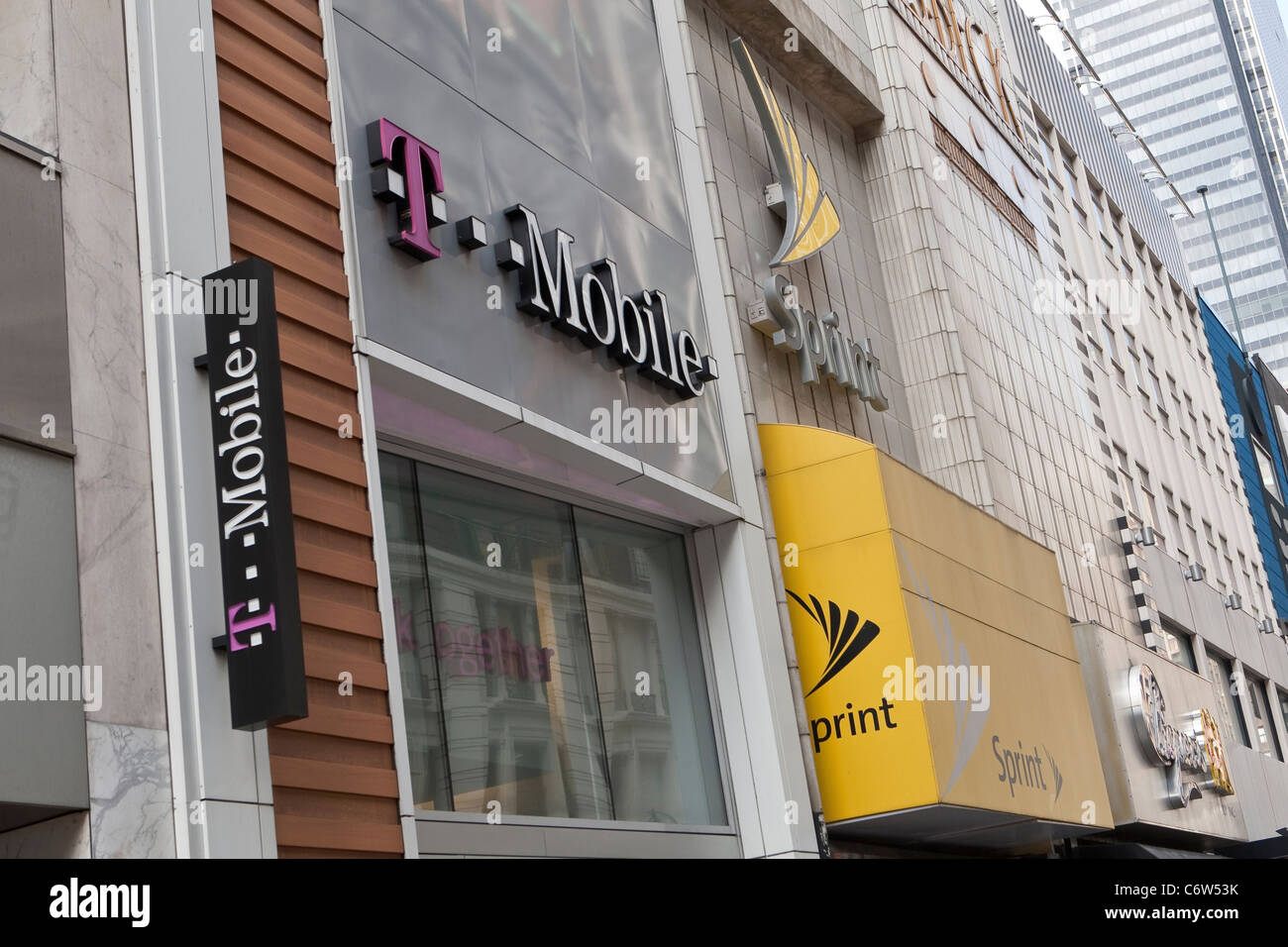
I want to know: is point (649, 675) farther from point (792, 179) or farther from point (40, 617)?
point (792, 179)

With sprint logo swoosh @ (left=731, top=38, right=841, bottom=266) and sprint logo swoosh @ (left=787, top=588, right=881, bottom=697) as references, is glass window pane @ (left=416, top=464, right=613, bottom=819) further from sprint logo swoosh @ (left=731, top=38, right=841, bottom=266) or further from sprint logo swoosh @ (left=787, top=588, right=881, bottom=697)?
sprint logo swoosh @ (left=731, top=38, right=841, bottom=266)

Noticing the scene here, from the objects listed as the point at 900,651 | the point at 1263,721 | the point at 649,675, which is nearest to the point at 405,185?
the point at 649,675

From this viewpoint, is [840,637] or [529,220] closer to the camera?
[529,220]

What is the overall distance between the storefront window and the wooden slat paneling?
1.26 meters

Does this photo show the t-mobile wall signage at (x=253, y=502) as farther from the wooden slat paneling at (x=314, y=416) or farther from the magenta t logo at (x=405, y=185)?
the magenta t logo at (x=405, y=185)

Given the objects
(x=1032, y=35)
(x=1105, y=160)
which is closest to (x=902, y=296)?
(x=1032, y=35)

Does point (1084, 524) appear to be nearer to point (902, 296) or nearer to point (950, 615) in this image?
point (902, 296)

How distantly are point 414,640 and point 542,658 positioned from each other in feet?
5.14

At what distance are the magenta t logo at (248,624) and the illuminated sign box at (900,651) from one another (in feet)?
25.5

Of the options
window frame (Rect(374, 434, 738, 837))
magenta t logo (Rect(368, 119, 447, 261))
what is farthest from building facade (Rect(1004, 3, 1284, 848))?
magenta t logo (Rect(368, 119, 447, 261))

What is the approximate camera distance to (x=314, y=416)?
28.8 feet

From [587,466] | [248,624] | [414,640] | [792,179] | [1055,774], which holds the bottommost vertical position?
[1055,774]

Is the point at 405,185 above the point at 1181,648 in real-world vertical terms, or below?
above

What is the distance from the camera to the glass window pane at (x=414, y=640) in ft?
31.8
